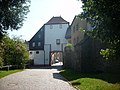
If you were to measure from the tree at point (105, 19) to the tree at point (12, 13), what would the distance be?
42.7 feet

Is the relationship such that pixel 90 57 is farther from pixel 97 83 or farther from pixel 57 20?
pixel 57 20

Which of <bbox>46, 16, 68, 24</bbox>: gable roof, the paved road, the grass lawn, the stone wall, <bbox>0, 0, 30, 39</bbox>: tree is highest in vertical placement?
<bbox>46, 16, 68, 24</bbox>: gable roof

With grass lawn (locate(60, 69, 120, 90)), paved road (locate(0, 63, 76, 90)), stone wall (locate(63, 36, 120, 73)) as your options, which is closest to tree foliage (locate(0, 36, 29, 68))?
stone wall (locate(63, 36, 120, 73))

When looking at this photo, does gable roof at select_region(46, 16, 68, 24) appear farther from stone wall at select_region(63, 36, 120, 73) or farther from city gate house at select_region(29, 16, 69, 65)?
stone wall at select_region(63, 36, 120, 73)

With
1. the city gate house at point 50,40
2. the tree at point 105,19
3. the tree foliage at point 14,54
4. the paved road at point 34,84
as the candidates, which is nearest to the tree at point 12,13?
the paved road at point 34,84

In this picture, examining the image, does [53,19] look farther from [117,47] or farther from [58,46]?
[117,47]

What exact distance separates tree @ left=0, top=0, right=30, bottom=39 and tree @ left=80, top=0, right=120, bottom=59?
13.0m

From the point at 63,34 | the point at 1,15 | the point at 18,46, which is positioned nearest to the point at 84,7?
the point at 1,15

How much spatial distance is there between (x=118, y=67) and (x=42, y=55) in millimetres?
43628

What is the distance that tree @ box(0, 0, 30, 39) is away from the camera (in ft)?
76.8

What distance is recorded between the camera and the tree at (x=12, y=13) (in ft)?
76.8

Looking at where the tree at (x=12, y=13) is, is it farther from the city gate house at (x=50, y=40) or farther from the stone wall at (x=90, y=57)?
the city gate house at (x=50, y=40)

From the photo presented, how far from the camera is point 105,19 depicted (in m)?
10.1

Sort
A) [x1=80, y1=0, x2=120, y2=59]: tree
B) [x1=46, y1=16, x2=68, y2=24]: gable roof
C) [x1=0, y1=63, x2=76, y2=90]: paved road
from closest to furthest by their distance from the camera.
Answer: [x1=80, y1=0, x2=120, y2=59]: tree
[x1=0, y1=63, x2=76, y2=90]: paved road
[x1=46, y1=16, x2=68, y2=24]: gable roof
